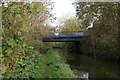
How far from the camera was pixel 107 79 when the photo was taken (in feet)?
28.2

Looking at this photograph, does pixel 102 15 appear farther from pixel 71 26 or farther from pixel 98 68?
pixel 71 26


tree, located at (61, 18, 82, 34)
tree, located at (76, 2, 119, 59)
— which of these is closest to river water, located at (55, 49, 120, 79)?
tree, located at (76, 2, 119, 59)

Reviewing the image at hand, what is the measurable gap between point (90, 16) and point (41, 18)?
4.88m

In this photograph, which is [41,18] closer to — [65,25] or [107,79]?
[107,79]

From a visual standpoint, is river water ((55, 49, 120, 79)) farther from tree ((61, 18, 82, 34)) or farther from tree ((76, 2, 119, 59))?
tree ((61, 18, 82, 34))

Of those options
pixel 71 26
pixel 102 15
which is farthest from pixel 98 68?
pixel 71 26

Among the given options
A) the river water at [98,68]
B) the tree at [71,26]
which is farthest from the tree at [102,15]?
the tree at [71,26]

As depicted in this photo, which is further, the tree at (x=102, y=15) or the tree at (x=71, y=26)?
the tree at (x=71, y=26)

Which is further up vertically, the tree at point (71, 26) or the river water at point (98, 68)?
the tree at point (71, 26)

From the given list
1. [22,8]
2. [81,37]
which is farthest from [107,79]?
[81,37]

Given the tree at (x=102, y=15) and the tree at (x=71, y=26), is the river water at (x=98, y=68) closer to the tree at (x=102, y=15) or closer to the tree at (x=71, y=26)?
the tree at (x=102, y=15)

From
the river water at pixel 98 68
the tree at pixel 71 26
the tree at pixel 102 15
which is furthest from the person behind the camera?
the tree at pixel 71 26

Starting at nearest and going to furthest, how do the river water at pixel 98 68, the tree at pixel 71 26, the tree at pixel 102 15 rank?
the river water at pixel 98 68
the tree at pixel 102 15
the tree at pixel 71 26

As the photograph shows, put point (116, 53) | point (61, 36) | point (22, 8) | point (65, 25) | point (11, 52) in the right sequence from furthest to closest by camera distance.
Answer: point (65, 25) < point (61, 36) < point (116, 53) < point (11, 52) < point (22, 8)
